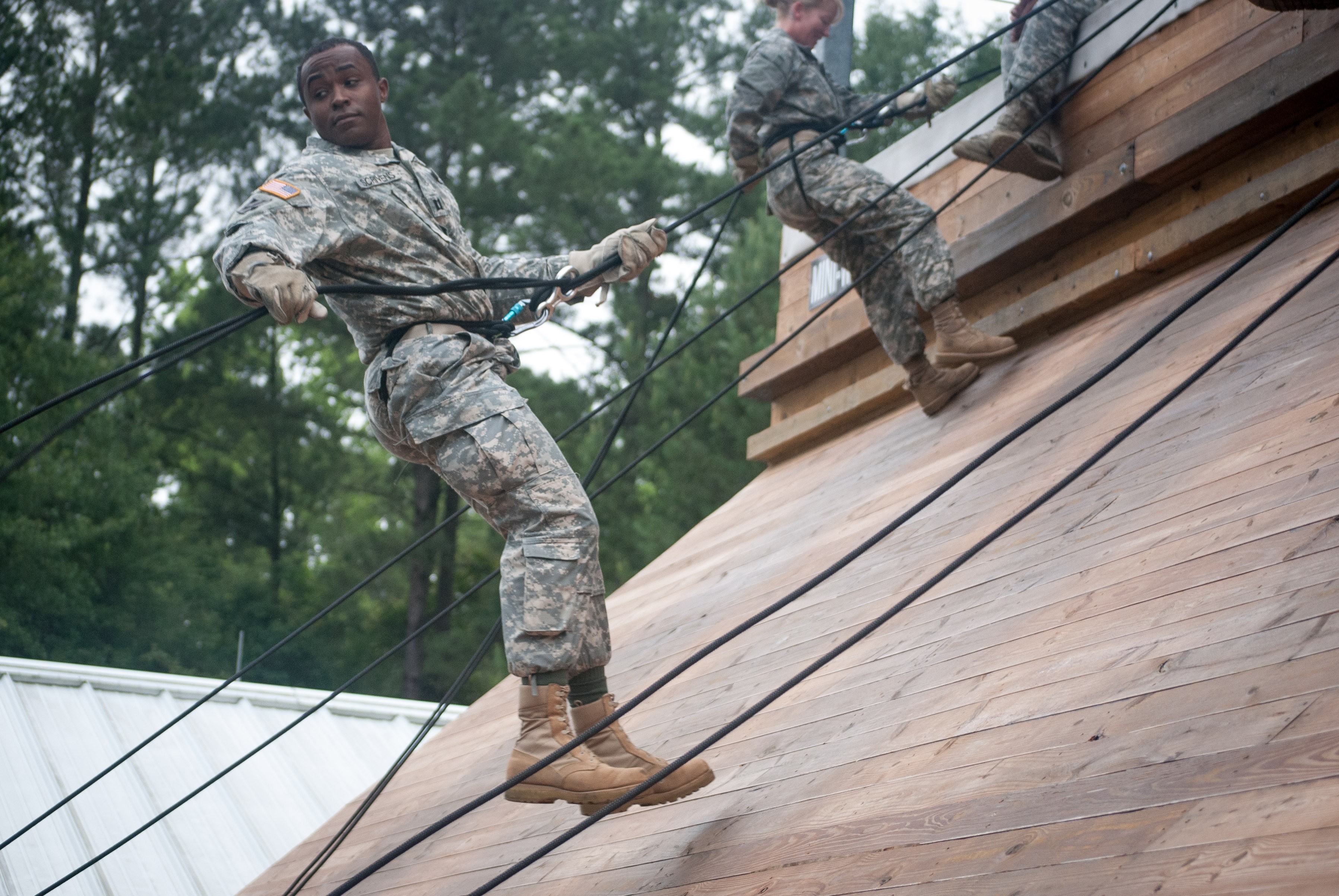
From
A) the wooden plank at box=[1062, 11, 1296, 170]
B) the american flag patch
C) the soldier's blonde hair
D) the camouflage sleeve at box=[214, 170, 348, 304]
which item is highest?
the soldier's blonde hair

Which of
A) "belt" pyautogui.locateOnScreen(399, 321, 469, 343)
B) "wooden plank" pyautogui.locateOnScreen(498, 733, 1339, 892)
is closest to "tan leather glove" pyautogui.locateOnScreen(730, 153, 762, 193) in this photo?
"belt" pyautogui.locateOnScreen(399, 321, 469, 343)

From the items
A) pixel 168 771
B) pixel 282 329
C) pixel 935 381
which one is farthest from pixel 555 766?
pixel 282 329

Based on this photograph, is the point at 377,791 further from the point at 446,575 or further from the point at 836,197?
the point at 446,575

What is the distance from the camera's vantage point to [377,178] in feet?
9.06

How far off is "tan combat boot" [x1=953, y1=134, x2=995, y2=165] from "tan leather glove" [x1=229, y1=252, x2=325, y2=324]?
272cm

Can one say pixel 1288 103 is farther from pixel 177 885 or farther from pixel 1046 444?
pixel 177 885

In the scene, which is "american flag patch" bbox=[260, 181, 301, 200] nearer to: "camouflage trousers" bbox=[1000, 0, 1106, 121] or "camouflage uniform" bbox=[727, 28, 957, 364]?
"camouflage uniform" bbox=[727, 28, 957, 364]

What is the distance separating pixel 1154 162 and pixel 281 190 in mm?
2833

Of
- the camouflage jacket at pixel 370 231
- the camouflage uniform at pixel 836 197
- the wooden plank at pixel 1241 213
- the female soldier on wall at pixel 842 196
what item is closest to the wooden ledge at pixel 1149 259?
the wooden plank at pixel 1241 213

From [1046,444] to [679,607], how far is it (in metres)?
1.54

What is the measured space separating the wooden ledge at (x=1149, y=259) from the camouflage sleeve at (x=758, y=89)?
1.10 metres

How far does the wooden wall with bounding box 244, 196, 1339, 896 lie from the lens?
1.74m

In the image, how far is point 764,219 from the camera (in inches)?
690

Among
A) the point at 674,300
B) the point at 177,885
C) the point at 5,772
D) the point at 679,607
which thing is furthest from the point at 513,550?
the point at 674,300
